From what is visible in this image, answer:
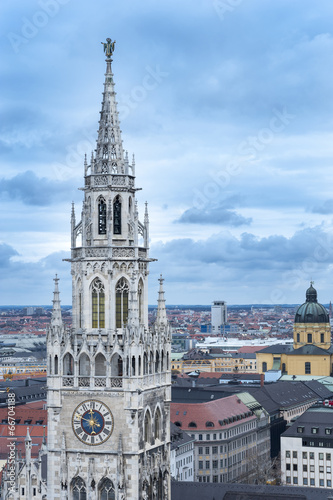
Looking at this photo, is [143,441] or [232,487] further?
[232,487]

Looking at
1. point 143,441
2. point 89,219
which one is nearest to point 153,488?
point 143,441

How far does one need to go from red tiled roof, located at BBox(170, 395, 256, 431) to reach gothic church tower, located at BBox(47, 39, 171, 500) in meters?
117

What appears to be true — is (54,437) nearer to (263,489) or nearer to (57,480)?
(57,480)

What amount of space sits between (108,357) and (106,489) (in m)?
7.08

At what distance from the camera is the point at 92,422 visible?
59.0m

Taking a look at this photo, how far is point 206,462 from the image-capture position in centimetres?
17462

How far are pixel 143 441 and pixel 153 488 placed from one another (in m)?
3.05

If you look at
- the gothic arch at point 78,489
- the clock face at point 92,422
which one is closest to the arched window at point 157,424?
the clock face at point 92,422

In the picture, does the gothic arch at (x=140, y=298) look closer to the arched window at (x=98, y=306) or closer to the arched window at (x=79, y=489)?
the arched window at (x=98, y=306)

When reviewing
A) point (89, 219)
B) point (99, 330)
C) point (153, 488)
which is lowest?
point (153, 488)

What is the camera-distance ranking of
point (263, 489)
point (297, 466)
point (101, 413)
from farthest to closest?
point (297, 466) → point (263, 489) → point (101, 413)

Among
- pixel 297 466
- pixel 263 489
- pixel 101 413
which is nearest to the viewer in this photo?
pixel 101 413

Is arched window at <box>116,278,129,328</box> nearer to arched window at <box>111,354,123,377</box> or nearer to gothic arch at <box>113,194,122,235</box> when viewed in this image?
arched window at <box>111,354,123,377</box>

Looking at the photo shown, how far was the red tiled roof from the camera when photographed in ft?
582
